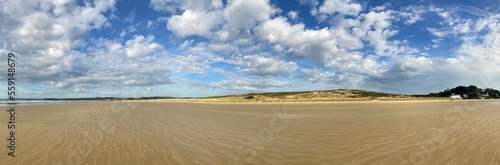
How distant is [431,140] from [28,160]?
12.7 m

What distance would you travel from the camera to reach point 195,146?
10.4 meters

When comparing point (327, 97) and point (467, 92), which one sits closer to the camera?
point (327, 97)
